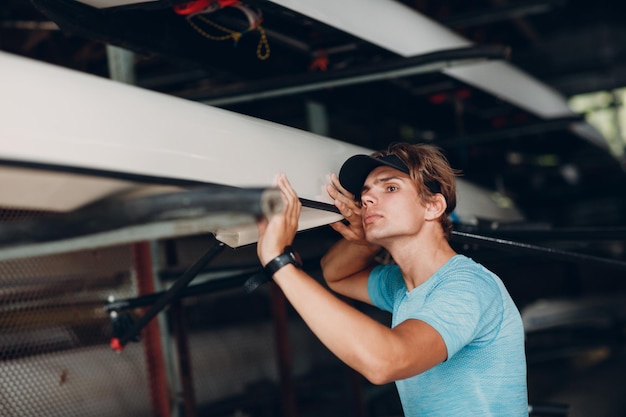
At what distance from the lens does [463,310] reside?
1744mm

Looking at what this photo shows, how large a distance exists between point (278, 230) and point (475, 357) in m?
0.70

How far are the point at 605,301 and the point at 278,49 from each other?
3553 millimetres

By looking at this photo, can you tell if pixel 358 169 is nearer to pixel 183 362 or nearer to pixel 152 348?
pixel 183 362

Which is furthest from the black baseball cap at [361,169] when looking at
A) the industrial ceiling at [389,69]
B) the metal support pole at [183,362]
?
the metal support pole at [183,362]

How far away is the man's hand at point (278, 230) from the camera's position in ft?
5.20

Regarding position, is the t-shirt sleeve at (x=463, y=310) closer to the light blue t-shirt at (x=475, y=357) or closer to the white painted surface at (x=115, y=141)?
the light blue t-shirt at (x=475, y=357)

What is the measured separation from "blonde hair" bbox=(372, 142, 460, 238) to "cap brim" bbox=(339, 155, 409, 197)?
4cm

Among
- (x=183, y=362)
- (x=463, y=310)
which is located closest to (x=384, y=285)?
(x=463, y=310)

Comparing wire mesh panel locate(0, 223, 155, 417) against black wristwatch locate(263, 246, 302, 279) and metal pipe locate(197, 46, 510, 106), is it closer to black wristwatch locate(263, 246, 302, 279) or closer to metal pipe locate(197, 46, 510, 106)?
metal pipe locate(197, 46, 510, 106)

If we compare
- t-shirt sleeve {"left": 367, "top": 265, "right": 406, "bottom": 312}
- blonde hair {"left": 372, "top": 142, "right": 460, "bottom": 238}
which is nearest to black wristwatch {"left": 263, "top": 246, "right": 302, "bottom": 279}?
blonde hair {"left": 372, "top": 142, "right": 460, "bottom": 238}

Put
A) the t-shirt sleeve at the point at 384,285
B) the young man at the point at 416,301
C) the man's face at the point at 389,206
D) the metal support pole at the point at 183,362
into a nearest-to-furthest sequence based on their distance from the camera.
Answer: the young man at the point at 416,301 → the man's face at the point at 389,206 → the t-shirt sleeve at the point at 384,285 → the metal support pole at the point at 183,362

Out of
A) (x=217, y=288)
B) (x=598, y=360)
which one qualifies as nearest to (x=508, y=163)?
(x=598, y=360)

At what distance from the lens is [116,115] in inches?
58.9

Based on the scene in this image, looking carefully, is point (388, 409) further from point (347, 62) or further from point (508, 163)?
point (347, 62)
